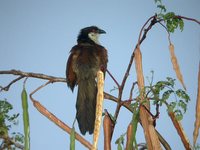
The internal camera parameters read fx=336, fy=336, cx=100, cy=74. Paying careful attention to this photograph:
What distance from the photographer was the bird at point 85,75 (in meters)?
2.67

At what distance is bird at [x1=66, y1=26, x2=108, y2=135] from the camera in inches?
105

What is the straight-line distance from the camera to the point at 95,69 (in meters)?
3.40

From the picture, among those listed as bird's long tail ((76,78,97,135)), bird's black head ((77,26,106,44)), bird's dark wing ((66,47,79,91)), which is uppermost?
bird's black head ((77,26,106,44))

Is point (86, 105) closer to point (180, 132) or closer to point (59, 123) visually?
point (59, 123)

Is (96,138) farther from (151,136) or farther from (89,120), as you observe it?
(89,120)

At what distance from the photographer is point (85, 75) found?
331 centimetres

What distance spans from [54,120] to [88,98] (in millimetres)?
1444

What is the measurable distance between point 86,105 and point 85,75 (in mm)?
551

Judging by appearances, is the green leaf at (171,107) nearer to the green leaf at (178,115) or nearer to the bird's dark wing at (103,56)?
the green leaf at (178,115)

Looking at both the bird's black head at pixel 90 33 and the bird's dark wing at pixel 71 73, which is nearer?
the bird's dark wing at pixel 71 73

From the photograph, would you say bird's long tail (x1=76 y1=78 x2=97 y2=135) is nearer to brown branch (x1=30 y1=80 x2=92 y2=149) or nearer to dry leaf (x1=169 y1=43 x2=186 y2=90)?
brown branch (x1=30 y1=80 x2=92 y2=149)

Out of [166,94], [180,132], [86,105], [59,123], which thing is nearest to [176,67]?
[166,94]

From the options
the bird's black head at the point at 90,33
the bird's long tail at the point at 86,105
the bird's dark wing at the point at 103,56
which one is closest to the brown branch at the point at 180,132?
the bird's long tail at the point at 86,105

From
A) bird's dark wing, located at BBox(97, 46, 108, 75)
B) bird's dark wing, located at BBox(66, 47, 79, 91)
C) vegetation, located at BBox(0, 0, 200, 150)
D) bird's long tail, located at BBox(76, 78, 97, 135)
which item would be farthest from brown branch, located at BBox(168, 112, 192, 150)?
bird's dark wing, located at BBox(66, 47, 79, 91)
